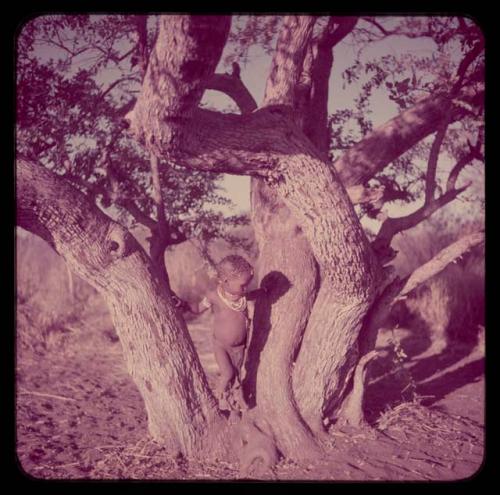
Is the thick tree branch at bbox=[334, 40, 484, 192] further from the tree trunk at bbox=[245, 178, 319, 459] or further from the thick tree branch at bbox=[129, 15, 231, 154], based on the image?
the thick tree branch at bbox=[129, 15, 231, 154]

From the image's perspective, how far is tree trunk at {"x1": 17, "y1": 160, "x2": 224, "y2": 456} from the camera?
11.6 ft

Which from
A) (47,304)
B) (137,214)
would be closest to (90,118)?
(137,214)

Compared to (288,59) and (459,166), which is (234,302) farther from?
(459,166)

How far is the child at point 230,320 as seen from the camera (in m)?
4.04

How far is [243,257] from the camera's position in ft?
13.2

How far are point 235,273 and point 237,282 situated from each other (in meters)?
0.08

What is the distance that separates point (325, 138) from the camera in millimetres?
4910

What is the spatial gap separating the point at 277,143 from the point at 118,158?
333cm

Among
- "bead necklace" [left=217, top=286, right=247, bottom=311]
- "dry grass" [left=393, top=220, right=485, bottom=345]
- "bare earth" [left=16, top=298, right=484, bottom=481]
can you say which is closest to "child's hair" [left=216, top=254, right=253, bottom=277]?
"bead necklace" [left=217, top=286, right=247, bottom=311]

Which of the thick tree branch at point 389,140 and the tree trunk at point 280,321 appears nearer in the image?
the tree trunk at point 280,321

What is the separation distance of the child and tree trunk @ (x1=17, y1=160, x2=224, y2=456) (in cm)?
23

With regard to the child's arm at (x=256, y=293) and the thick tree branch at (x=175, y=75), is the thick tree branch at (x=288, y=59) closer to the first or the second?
the thick tree branch at (x=175, y=75)

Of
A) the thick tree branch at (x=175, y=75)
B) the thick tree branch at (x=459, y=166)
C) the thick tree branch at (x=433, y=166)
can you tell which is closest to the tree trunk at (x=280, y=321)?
the thick tree branch at (x=433, y=166)
